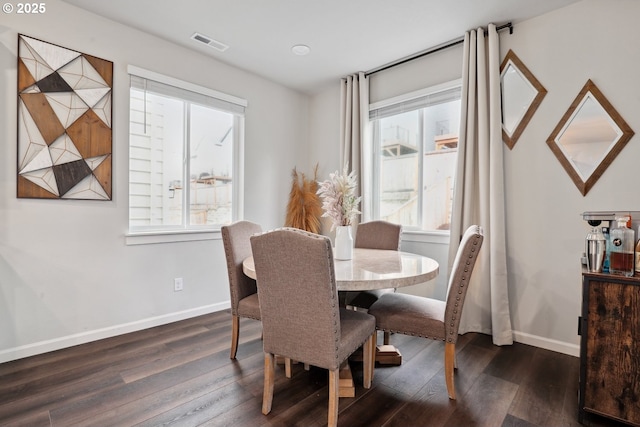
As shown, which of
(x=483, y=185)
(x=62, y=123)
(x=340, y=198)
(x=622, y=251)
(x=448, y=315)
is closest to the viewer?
(x=622, y=251)

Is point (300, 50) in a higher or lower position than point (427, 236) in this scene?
higher

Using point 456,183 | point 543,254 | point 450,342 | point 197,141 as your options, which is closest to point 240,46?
point 197,141

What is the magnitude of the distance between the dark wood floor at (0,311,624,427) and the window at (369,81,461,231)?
1.36 metres

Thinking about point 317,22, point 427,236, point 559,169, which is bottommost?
point 427,236

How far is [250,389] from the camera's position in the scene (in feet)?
6.22

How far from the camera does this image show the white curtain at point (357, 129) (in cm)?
362

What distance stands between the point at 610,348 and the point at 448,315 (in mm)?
782

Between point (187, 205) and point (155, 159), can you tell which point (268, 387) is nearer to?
point (187, 205)

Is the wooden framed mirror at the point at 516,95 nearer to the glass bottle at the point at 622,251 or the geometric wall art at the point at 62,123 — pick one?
the glass bottle at the point at 622,251

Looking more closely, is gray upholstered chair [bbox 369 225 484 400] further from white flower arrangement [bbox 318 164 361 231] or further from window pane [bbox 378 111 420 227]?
window pane [bbox 378 111 420 227]

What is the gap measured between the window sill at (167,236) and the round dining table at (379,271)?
140 cm

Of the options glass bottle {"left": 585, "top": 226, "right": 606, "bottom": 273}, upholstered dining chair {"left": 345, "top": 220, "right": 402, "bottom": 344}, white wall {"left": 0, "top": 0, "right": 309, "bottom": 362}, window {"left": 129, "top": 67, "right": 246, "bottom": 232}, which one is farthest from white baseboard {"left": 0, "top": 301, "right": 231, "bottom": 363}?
glass bottle {"left": 585, "top": 226, "right": 606, "bottom": 273}

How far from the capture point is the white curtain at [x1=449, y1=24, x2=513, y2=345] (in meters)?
2.62

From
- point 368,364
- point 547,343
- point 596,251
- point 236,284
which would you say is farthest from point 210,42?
point 547,343
